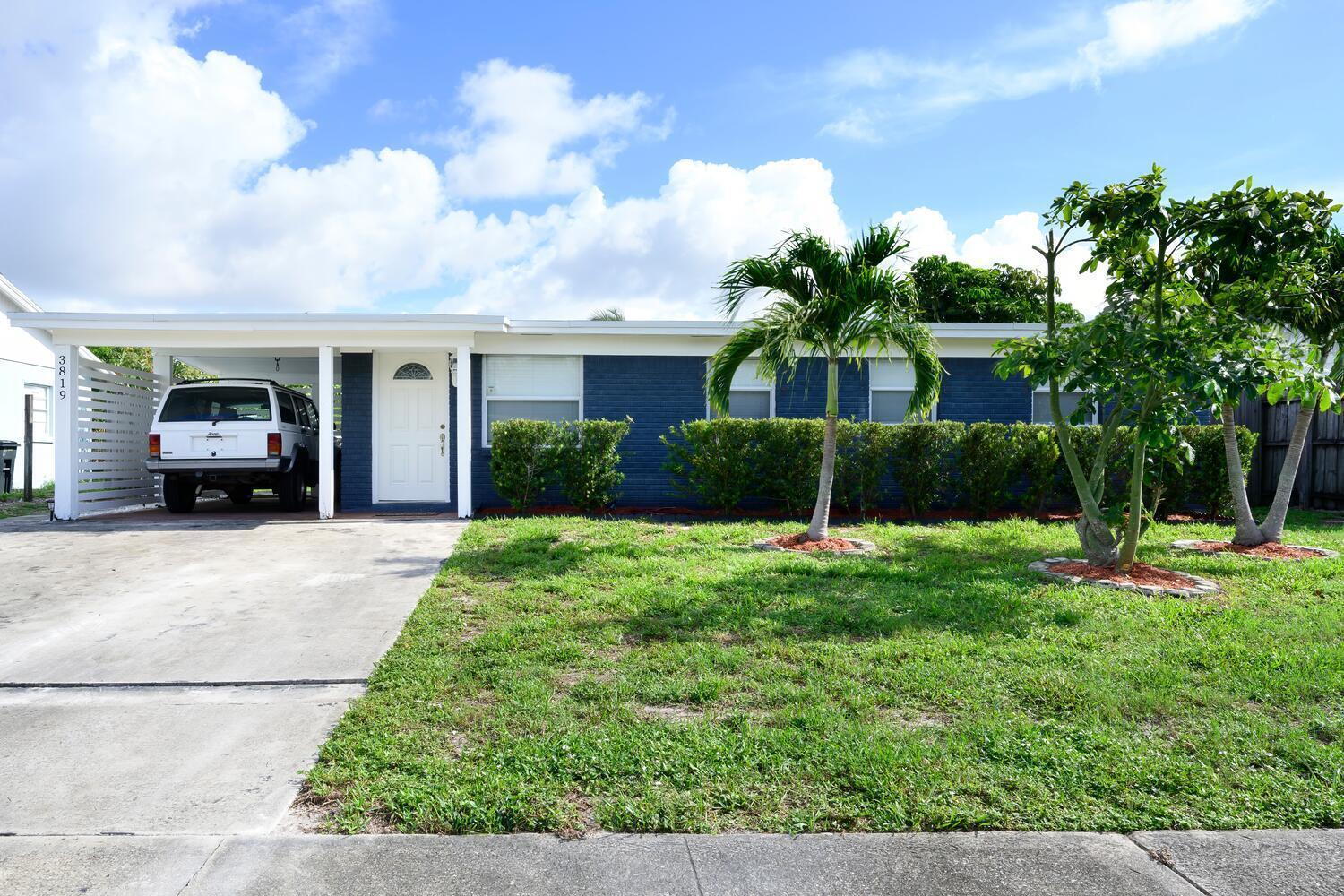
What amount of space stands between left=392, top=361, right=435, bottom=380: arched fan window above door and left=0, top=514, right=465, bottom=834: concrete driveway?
4044mm

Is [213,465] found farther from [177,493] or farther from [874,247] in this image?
[874,247]

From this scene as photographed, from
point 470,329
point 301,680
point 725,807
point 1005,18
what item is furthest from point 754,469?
point 725,807

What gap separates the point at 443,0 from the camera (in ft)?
29.3

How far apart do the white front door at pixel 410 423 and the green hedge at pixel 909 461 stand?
3.86m

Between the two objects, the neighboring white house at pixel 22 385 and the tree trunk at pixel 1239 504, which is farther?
the neighboring white house at pixel 22 385

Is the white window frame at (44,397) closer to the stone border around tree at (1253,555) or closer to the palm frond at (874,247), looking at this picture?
the palm frond at (874,247)

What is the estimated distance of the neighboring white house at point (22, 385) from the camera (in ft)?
60.0

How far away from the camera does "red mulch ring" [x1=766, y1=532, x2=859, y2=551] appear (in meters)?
8.40

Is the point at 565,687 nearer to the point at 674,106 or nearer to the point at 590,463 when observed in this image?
the point at 590,463

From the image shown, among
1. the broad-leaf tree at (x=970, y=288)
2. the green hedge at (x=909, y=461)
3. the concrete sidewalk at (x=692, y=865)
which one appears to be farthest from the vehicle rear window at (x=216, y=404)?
the broad-leaf tree at (x=970, y=288)

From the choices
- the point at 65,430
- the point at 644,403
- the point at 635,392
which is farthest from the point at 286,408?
the point at 644,403

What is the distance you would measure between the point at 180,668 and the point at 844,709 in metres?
3.68

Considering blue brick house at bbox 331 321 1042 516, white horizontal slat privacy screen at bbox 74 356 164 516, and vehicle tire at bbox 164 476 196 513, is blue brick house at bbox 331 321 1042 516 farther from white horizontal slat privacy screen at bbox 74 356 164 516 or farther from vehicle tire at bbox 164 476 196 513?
white horizontal slat privacy screen at bbox 74 356 164 516

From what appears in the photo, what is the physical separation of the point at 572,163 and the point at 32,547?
26.7 ft
